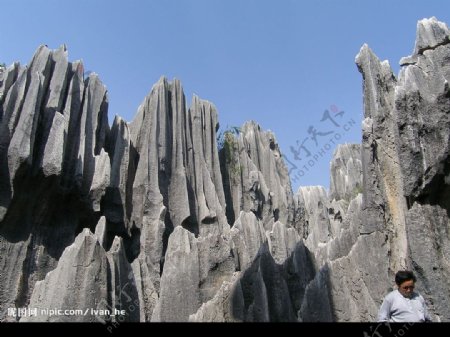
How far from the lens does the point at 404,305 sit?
461 centimetres

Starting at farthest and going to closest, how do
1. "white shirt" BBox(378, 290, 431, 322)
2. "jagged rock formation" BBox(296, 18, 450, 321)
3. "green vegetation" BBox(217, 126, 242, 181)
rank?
"green vegetation" BBox(217, 126, 242, 181), "jagged rock formation" BBox(296, 18, 450, 321), "white shirt" BBox(378, 290, 431, 322)

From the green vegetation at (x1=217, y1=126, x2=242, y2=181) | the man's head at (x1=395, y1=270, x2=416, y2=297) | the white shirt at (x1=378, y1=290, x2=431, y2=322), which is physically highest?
the green vegetation at (x1=217, y1=126, x2=242, y2=181)

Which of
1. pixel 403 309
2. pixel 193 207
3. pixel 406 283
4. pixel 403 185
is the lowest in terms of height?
pixel 403 309

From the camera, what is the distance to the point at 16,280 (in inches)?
610

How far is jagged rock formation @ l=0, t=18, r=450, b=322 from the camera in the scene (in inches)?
335

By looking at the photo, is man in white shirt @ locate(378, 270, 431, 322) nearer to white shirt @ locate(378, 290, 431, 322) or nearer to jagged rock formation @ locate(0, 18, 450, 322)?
white shirt @ locate(378, 290, 431, 322)

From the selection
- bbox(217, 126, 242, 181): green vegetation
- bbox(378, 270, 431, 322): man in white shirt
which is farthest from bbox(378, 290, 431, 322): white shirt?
bbox(217, 126, 242, 181): green vegetation

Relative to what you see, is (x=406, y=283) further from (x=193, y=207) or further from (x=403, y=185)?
(x=193, y=207)

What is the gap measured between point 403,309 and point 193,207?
792 inches

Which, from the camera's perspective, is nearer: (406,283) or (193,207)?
(406,283)

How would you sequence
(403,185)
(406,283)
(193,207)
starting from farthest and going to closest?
(193,207), (403,185), (406,283)

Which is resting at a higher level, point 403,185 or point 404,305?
point 403,185

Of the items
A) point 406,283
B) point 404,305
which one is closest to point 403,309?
point 404,305
